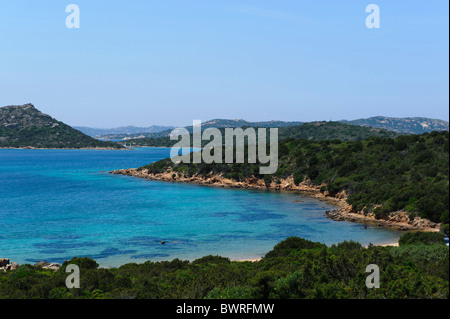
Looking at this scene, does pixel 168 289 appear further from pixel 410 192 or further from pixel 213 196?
pixel 213 196

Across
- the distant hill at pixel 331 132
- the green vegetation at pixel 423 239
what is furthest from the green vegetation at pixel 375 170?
the distant hill at pixel 331 132

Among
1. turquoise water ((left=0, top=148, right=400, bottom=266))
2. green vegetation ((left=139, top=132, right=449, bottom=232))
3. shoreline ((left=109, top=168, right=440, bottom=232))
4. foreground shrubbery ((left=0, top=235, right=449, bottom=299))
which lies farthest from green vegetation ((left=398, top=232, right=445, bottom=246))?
shoreline ((left=109, top=168, right=440, bottom=232))

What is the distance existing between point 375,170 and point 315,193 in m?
11.0

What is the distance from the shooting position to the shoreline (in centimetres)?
4297

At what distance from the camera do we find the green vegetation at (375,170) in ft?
151

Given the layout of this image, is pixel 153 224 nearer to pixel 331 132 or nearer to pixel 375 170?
pixel 375 170

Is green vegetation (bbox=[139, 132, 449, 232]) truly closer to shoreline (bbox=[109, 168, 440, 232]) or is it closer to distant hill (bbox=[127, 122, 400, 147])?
shoreline (bbox=[109, 168, 440, 232])

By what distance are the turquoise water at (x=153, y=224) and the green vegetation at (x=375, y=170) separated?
18.3 feet

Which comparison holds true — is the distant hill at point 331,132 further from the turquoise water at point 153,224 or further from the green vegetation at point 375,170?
the turquoise water at point 153,224

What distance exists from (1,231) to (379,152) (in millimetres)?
58198

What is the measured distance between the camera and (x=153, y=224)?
47.8m

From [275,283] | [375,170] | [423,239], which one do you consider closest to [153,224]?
[423,239]

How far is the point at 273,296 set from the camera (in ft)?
47.2

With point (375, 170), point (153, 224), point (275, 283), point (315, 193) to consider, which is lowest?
point (153, 224)
